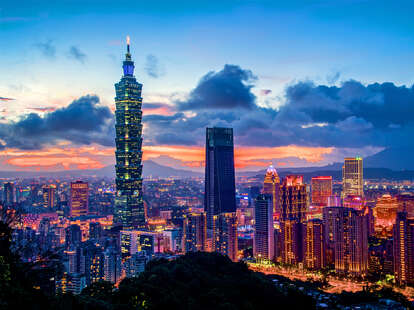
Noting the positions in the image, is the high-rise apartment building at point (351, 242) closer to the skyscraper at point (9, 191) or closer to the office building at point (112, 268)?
the office building at point (112, 268)

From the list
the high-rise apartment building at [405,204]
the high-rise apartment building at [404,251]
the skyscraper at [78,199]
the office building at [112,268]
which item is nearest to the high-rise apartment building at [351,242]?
the high-rise apartment building at [404,251]

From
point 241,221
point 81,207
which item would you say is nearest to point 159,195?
point 81,207

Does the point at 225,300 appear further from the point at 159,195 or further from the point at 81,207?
the point at 159,195

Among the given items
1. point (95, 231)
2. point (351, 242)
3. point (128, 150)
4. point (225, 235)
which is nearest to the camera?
point (351, 242)

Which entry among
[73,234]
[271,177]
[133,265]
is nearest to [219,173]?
[271,177]

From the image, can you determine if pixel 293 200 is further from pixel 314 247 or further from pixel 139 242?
pixel 139 242

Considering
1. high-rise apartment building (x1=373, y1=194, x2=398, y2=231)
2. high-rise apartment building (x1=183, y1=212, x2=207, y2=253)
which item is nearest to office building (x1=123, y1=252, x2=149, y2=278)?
high-rise apartment building (x1=183, y1=212, x2=207, y2=253)
